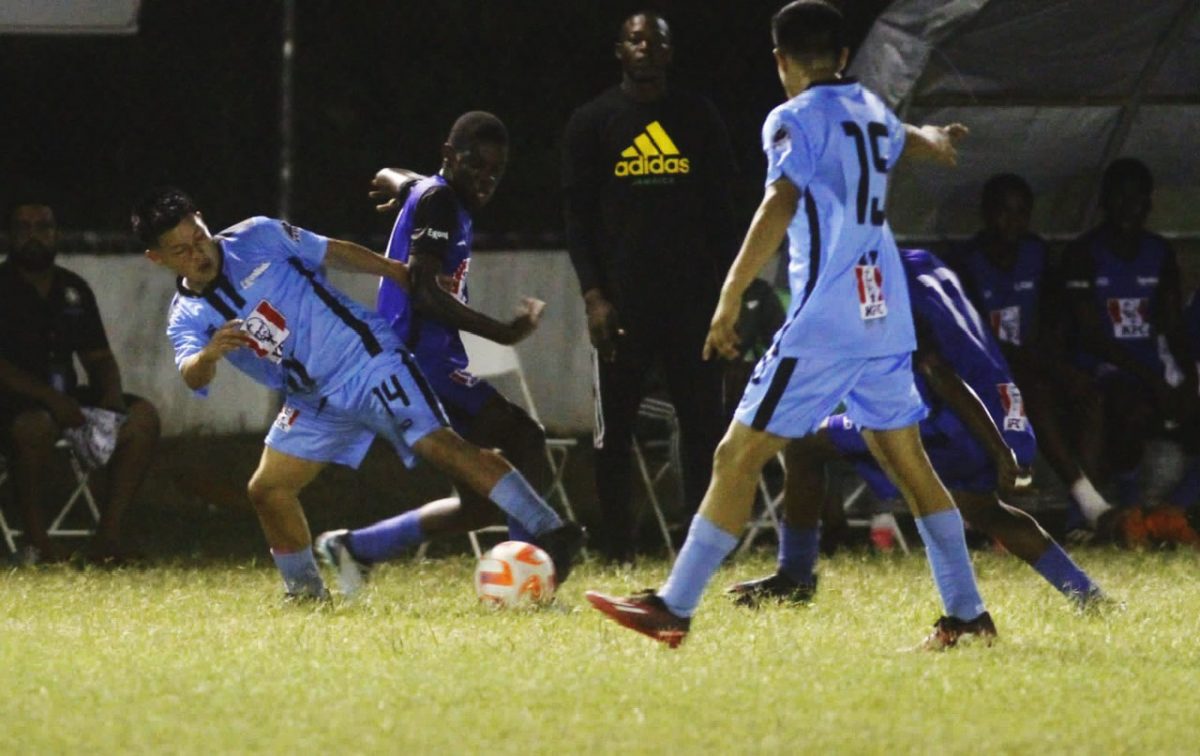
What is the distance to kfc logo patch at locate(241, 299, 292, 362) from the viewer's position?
7.84 metres

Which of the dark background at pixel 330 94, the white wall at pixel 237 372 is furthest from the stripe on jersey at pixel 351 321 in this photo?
the dark background at pixel 330 94

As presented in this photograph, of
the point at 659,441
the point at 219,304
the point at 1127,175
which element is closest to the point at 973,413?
the point at 219,304

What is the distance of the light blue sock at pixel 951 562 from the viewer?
22.2 feet

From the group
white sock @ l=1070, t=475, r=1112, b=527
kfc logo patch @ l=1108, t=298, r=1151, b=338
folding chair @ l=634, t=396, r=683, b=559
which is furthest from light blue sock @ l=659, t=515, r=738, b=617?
kfc logo patch @ l=1108, t=298, r=1151, b=338

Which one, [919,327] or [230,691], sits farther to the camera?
[919,327]

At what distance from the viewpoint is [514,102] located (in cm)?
1753

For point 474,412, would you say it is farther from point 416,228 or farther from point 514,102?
point 514,102

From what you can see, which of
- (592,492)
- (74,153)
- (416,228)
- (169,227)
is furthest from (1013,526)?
(74,153)

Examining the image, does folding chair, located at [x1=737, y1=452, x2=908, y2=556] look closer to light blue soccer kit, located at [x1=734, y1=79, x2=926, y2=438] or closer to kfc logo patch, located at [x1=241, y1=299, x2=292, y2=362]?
kfc logo patch, located at [x1=241, y1=299, x2=292, y2=362]

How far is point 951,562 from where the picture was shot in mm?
6812

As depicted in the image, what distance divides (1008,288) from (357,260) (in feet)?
14.6

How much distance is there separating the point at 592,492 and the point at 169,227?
5.70 metres

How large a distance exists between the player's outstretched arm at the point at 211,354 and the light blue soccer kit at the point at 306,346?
0.34ft

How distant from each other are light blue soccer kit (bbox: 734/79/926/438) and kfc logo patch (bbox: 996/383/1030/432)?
1.31m
